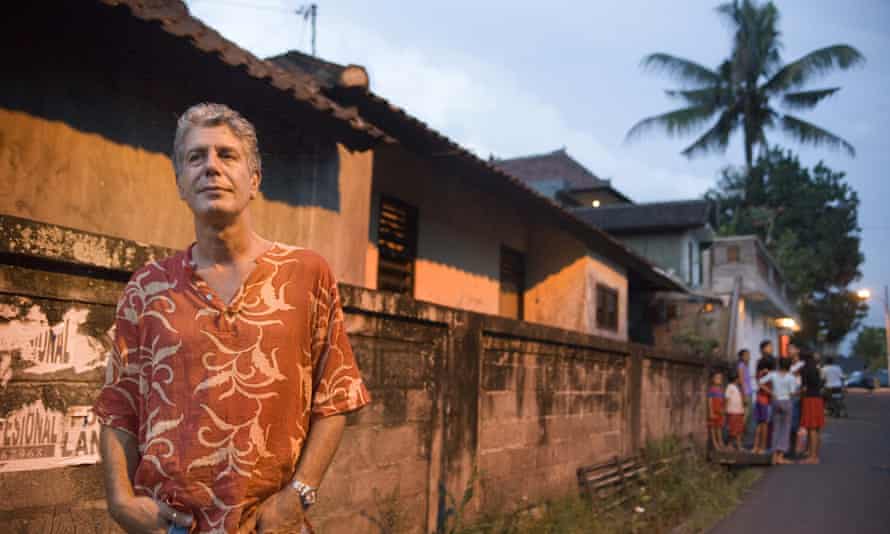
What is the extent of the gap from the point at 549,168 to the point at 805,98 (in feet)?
39.7

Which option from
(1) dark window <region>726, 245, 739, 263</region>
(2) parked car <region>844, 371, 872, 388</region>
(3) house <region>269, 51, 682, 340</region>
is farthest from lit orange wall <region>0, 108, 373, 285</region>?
(2) parked car <region>844, 371, 872, 388</region>

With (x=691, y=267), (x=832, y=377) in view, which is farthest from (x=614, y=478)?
(x=832, y=377)

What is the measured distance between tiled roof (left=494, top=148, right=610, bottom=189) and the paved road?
24440mm

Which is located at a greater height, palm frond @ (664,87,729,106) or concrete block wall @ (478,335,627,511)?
palm frond @ (664,87,729,106)

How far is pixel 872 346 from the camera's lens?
96.1 metres

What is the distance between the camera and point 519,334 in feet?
21.8

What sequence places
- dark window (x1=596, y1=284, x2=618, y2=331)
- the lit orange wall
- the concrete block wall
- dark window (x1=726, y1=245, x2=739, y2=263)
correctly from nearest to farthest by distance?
1. the lit orange wall
2. the concrete block wall
3. dark window (x1=596, y1=284, x2=618, y2=331)
4. dark window (x1=726, y1=245, x2=739, y2=263)

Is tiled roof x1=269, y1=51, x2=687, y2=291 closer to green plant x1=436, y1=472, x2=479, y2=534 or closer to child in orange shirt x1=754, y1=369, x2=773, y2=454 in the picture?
green plant x1=436, y1=472, x2=479, y2=534

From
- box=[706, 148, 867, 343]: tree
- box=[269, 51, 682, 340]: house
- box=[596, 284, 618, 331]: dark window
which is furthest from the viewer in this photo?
box=[706, 148, 867, 343]: tree

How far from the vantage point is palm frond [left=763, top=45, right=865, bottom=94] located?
96.8 ft

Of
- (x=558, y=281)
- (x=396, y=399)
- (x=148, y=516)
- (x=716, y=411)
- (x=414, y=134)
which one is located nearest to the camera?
(x=148, y=516)

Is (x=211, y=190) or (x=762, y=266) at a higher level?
(x=762, y=266)

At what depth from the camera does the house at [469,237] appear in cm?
820

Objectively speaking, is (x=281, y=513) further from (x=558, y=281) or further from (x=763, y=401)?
(x=763, y=401)
